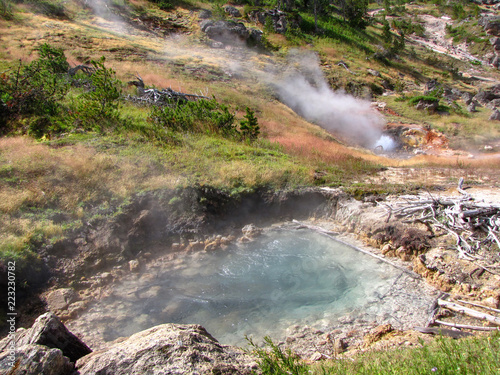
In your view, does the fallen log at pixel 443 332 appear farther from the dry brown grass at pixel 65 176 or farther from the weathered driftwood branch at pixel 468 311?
the dry brown grass at pixel 65 176

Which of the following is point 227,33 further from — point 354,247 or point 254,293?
point 254,293

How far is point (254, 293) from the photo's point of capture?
6641 millimetres

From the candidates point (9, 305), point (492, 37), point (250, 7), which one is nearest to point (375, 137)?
point (9, 305)

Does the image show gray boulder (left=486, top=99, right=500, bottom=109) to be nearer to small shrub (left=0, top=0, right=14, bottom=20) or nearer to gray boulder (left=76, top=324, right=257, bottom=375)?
gray boulder (left=76, top=324, right=257, bottom=375)

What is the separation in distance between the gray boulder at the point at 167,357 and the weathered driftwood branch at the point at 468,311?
4.19 m

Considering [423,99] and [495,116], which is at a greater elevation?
[423,99]

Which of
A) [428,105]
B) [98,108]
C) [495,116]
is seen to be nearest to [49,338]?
[98,108]

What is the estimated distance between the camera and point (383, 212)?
8875 millimetres

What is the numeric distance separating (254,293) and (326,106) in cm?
2253

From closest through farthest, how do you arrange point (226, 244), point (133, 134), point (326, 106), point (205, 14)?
point (226, 244)
point (133, 134)
point (326, 106)
point (205, 14)

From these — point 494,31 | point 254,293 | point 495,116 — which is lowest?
point 254,293

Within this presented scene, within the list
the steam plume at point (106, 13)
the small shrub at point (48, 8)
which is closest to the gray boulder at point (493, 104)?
the steam plume at point (106, 13)

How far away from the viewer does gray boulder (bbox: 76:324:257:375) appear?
3.36 metres

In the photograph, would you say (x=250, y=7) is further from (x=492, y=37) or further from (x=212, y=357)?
(x=212, y=357)
